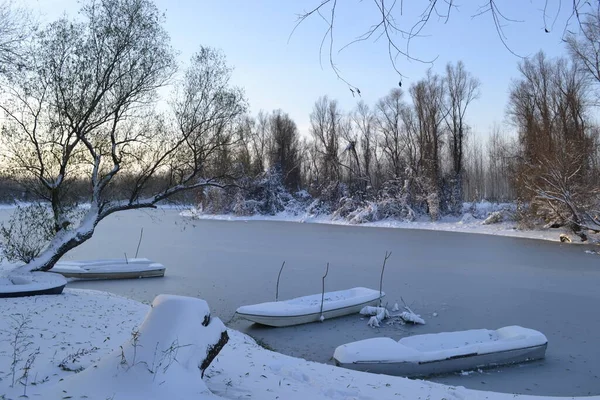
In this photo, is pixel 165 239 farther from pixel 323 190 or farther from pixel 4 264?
pixel 323 190

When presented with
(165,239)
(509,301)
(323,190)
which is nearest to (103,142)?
(509,301)

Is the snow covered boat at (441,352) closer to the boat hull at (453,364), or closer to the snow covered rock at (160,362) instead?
the boat hull at (453,364)

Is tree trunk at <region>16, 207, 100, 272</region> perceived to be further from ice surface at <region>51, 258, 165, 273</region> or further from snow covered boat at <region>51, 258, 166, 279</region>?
ice surface at <region>51, 258, 165, 273</region>

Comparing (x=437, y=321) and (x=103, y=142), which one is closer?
(x=437, y=321)

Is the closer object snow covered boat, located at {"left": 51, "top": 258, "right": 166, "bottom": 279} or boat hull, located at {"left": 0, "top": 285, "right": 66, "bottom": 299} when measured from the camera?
boat hull, located at {"left": 0, "top": 285, "right": 66, "bottom": 299}

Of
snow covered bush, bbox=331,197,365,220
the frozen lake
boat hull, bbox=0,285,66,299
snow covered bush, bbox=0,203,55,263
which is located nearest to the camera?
the frozen lake

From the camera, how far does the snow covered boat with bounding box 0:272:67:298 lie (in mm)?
8680

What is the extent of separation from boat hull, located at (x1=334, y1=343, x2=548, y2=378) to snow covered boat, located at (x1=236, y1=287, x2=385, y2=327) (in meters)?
2.94

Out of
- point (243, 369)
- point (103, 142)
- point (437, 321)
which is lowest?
point (437, 321)

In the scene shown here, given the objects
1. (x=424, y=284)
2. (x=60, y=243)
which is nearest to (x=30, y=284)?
(x=60, y=243)

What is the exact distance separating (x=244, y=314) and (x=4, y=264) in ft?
27.1

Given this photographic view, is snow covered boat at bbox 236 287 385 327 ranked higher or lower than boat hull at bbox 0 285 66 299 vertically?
lower

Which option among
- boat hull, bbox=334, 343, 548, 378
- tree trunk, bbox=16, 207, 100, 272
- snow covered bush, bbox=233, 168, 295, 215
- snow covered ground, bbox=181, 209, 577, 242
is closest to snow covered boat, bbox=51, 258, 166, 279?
→ tree trunk, bbox=16, 207, 100, 272

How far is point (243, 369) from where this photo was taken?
4684 mm
